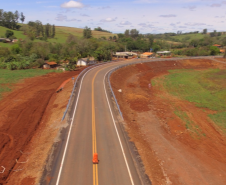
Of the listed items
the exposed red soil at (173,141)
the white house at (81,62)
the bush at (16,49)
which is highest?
the bush at (16,49)

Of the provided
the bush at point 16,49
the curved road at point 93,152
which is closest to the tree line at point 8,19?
the bush at point 16,49

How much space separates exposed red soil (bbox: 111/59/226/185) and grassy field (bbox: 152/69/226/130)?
1.69 meters

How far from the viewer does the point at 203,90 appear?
170ft

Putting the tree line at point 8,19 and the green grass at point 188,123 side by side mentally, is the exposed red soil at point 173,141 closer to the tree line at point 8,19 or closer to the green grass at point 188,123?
the green grass at point 188,123

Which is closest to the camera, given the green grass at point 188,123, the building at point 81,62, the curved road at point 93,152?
the curved road at point 93,152

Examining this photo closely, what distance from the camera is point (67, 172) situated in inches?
655

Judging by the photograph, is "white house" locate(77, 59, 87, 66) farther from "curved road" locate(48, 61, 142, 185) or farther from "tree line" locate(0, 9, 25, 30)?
"tree line" locate(0, 9, 25, 30)

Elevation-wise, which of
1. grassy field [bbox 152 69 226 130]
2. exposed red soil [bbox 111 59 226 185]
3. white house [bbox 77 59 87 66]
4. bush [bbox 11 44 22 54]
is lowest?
exposed red soil [bbox 111 59 226 185]

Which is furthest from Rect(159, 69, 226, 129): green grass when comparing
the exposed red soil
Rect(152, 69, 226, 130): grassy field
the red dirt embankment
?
the red dirt embankment

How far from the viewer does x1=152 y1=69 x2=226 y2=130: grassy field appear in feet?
113

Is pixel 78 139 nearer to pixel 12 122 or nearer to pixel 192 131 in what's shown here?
pixel 12 122

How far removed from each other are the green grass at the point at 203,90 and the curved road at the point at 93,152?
15499 mm

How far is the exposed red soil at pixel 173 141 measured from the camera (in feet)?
57.5

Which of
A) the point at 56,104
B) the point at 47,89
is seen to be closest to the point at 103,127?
the point at 56,104
